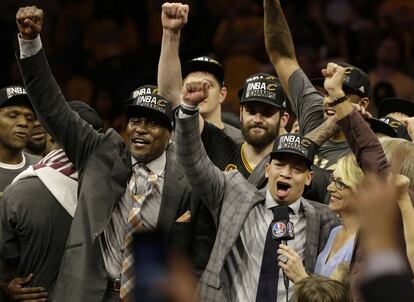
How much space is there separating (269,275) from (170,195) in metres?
0.58

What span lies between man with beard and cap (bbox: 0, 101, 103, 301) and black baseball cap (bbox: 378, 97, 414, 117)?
1.79 m

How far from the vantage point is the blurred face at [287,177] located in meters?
3.77

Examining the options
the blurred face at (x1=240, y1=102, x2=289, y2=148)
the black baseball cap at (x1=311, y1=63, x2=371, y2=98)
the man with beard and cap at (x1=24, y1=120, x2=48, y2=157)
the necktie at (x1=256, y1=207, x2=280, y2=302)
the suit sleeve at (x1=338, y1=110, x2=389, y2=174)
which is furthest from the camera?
the man with beard and cap at (x1=24, y1=120, x2=48, y2=157)

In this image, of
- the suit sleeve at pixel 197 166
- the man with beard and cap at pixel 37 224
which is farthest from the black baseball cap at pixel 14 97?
the suit sleeve at pixel 197 166

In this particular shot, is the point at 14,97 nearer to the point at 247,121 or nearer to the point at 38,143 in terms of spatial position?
the point at 38,143

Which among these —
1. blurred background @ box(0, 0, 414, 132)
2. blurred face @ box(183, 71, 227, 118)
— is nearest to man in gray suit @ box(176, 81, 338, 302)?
blurred face @ box(183, 71, 227, 118)

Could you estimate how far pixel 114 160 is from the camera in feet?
13.2

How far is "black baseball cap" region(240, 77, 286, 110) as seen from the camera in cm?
432

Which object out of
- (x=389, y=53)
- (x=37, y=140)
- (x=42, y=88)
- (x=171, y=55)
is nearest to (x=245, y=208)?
(x=171, y=55)

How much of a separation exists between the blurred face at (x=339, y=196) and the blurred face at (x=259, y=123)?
2.07 ft

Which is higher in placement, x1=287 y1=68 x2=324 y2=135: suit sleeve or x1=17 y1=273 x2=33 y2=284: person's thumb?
x1=287 y1=68 x2=324 y2=135: suit sleeve

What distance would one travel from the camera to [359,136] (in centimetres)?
310

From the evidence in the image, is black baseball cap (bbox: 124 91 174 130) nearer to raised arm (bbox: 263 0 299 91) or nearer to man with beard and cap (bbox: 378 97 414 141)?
raised arm (bbox: 263 0 299 91)

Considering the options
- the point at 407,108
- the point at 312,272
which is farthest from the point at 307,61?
the point at 312,272
